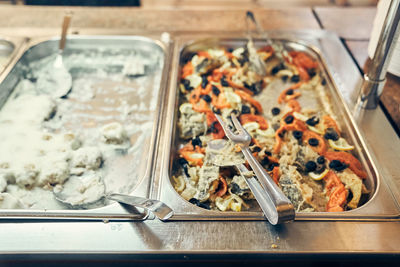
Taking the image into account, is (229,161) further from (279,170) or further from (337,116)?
(337,116)

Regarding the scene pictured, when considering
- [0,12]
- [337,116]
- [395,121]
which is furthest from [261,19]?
[0,12]

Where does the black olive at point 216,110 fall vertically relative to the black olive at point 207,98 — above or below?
below

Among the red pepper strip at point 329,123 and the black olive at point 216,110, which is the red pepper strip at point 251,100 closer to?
the black olive at point 216,110

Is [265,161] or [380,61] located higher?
[380,61]

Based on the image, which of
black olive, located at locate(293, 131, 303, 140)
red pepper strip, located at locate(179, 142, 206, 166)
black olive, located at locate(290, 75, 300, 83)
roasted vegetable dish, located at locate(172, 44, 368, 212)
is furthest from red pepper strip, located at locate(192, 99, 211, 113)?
black olive, located at locate(290, 75, 300, 83)

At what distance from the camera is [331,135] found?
5.00ft

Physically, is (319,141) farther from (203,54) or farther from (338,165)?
(203,54)

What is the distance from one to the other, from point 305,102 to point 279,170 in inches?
22.4

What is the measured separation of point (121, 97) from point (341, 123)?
1147 millimetres

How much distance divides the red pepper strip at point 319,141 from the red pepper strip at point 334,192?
12 cm

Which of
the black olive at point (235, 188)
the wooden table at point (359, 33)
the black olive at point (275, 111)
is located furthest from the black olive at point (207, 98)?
the wooden table at point (359, 33)

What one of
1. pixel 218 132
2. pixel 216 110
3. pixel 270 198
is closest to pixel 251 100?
pixel 216 110

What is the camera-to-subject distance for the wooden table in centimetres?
163

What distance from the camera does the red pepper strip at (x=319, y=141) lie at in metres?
1.49
